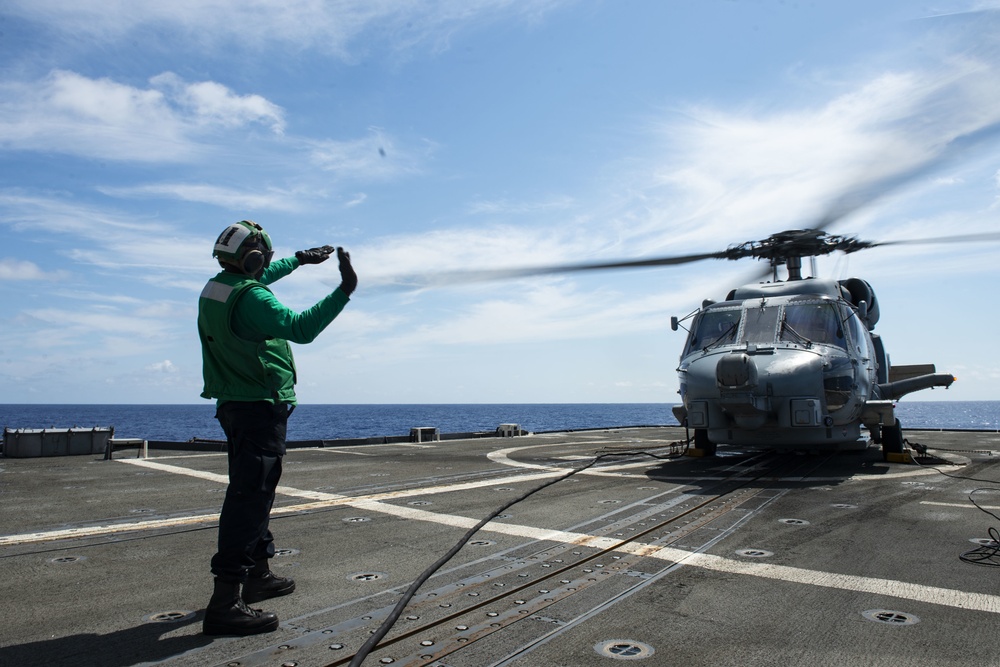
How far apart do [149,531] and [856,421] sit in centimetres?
1028

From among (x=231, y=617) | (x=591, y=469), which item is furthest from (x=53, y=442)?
(x=231, y=617)

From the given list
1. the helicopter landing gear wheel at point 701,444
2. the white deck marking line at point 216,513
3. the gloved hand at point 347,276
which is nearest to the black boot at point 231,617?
the gloved hand at point 347,276

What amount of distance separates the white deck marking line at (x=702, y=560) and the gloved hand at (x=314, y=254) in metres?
2.86

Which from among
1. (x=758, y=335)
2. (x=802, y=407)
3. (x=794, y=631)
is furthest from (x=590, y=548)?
(x=758, y=335)

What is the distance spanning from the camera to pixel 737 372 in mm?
9711

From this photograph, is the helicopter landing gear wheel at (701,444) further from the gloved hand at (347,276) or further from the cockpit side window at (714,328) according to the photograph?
the gloved hand at (347,276)

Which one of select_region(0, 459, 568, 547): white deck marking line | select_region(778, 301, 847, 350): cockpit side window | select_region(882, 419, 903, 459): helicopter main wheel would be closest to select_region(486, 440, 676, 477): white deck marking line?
select_region(0, 459, 568, 547): white deck marking line

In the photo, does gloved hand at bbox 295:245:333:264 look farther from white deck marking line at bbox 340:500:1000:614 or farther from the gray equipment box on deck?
the gray equipment box on deck

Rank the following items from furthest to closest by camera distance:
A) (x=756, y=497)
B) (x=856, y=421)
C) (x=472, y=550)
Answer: (x=856, y=421) < (x=756, y=497) < (x=472, y=550)

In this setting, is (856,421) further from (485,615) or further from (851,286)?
(485,615)

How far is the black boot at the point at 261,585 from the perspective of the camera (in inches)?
149

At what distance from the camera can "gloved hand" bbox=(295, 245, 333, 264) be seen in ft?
14.1

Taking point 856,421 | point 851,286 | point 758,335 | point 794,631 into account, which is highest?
point 851,286

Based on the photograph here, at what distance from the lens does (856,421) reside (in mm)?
10766
